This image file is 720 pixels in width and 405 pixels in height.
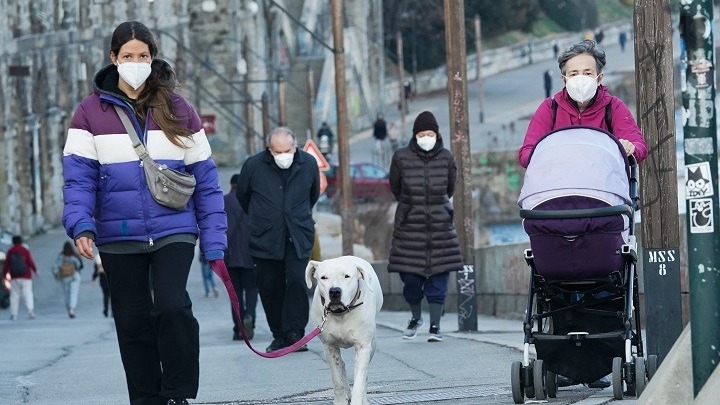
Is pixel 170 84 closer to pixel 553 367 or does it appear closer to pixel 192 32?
pixel 553 367

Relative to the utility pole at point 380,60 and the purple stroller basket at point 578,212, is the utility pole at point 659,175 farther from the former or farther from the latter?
the utility pole at point 380,60

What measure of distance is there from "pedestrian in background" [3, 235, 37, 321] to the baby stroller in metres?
23.9

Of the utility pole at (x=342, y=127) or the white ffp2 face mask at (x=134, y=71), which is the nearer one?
the white ffp2 face mask at (x=134, y=71)

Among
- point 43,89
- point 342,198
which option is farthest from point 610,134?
point 43,89

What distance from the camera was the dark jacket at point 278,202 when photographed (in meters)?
15.4

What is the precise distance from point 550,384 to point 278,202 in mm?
5735

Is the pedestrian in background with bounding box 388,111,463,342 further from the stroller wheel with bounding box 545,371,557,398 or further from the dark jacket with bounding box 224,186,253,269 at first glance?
the stroller wheel with bounding box 545,371,557,398

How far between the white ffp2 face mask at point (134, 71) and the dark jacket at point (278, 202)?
249 inches

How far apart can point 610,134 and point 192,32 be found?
6739cm

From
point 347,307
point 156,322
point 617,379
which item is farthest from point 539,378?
point 156,322

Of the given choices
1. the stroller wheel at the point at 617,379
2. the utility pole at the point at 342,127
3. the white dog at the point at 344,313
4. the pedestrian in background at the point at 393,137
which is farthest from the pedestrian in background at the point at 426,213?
the pedestrian in background at the point at 393,137

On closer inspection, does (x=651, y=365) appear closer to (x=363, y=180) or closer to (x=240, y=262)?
(x=240, y=262)

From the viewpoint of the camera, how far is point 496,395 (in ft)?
35.2

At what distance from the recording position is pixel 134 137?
909cm
